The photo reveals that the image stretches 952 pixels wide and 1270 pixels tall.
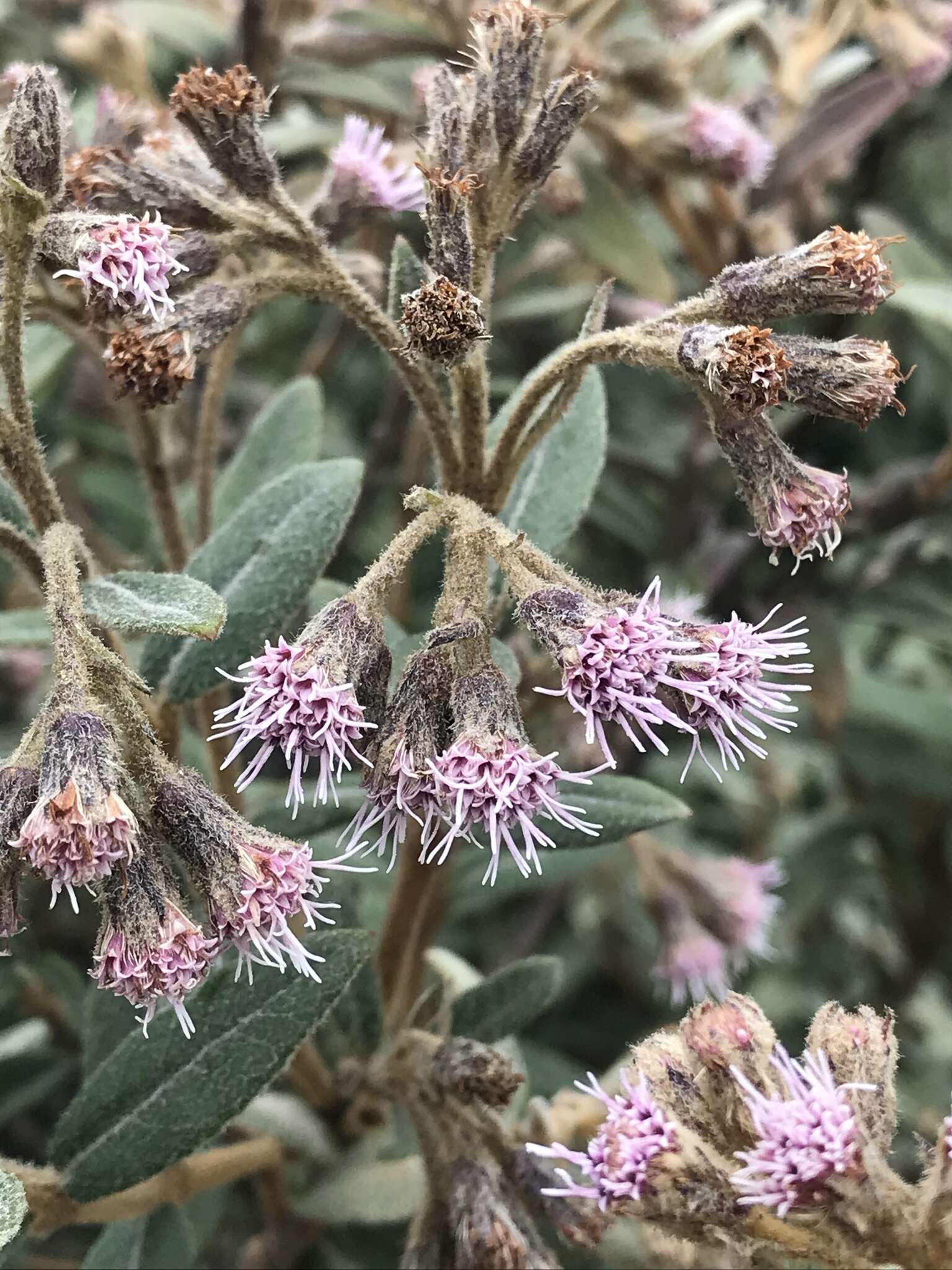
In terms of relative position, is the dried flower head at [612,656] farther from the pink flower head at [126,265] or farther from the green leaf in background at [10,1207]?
the green leaf in background at [10,1207]

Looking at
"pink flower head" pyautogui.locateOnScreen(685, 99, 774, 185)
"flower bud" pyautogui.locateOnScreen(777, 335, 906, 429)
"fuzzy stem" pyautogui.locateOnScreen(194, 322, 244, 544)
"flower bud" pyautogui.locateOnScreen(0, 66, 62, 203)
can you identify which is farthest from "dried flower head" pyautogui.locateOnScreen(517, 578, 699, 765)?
"pink flower head" pyautogui.locateOnScreen(685, 99, 774, 185)

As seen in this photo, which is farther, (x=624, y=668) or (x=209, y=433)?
(x=209, y=433)

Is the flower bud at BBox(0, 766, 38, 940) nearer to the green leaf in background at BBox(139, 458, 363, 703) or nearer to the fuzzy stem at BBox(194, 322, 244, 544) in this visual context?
the green leaf in background at BBox(139, 458, 363, 703)

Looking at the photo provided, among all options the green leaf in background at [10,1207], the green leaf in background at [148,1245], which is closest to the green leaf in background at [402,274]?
the green leaf in background at [10,1207]

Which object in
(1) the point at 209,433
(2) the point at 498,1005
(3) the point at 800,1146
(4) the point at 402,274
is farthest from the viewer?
(1) the point at 209,433

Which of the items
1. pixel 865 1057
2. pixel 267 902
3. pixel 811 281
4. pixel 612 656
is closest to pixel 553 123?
pixel 811 281

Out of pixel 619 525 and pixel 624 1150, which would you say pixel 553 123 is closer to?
pixel 624 1150
